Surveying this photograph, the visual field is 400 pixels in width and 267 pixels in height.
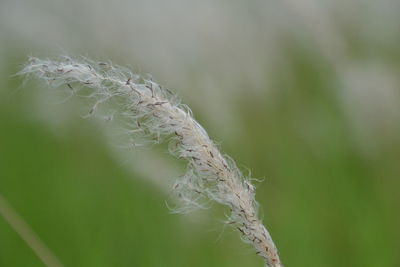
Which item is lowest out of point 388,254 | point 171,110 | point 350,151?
point 388,254

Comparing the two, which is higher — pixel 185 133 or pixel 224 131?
pixel 185 133

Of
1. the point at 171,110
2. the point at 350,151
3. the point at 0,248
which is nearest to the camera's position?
the point at 171,110

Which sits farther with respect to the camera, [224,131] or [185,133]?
[224,131]

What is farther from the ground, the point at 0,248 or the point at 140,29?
the point at 140,29

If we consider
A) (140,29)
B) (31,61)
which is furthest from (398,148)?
(31,61)

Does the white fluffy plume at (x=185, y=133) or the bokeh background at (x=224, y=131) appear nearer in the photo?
the white fluffy plume at (x=185, y=133)

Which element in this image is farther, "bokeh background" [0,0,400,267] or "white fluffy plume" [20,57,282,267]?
"bokeh background" [0,0,400,267]

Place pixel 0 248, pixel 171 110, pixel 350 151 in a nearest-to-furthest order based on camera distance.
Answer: pixel 171 110 → pixel 0 248 → pixel 350 151

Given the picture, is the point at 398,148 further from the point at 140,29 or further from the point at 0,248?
the point at 0,248
